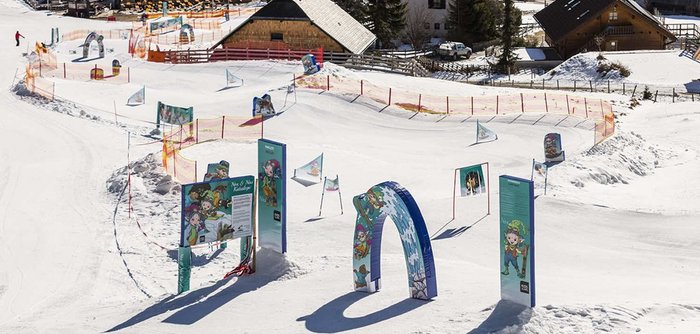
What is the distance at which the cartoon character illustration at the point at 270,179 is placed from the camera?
26.3 meters

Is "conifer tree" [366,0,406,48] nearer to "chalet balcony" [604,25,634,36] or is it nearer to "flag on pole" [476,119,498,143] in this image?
"chalet balcony" [604,25,634,36]

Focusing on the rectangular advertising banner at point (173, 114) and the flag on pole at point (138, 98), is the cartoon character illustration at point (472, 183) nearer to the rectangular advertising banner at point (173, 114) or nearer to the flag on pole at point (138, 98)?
the rectangular advertising banner at point (173, 114)

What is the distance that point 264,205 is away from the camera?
26.7m

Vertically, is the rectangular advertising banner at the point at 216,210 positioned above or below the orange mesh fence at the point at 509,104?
below

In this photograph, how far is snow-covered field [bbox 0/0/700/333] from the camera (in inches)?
872

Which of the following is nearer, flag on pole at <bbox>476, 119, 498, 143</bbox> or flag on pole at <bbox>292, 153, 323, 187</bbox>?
flag on pole at <bbox>292, 153, 323, 187</bbox>

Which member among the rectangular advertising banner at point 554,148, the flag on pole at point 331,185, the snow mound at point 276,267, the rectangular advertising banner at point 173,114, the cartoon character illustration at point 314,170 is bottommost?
the snow mound at point 276,267

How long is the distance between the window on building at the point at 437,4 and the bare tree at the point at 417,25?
45cm

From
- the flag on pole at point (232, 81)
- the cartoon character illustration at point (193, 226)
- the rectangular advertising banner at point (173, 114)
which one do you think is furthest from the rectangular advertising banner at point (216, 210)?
the flag on pole at point (232, 81)

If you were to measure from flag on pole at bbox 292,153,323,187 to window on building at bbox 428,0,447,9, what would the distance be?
4664 cm

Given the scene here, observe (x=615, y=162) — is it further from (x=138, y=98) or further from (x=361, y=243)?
(x=138, y=98)

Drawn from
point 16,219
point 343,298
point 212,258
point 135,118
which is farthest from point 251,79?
point 343,298

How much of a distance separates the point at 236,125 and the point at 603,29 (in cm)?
3632

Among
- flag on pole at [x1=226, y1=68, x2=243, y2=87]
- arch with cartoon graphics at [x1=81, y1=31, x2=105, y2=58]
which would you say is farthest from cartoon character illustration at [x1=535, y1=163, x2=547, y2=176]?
arch with cartoon graphics at [x1=81, y1=31, x2=105, y2=58]
